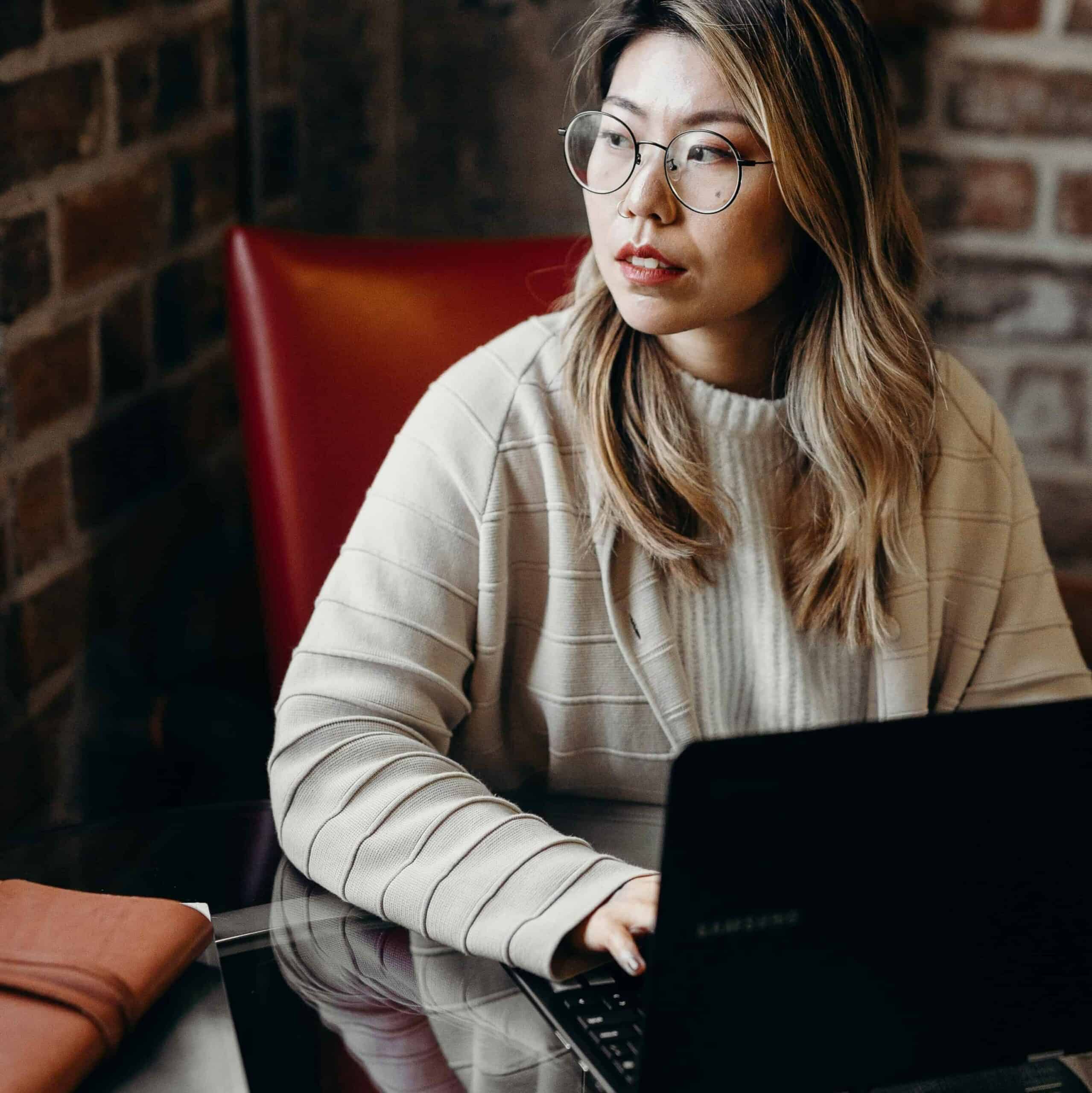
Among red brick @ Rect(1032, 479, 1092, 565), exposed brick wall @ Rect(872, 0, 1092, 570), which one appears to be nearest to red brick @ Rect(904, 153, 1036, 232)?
exposed brick wall @ Rect(872, 0, 1092, 570)

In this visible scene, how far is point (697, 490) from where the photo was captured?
1.16 metres

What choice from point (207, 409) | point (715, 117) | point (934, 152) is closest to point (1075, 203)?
point (934, 152)

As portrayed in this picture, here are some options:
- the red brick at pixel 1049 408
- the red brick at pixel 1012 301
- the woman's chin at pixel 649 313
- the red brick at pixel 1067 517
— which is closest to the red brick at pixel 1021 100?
the red brick at pixel 1012 301

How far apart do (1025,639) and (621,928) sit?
62cm

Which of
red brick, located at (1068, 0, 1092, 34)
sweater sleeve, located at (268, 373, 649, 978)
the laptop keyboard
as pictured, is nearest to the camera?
the laptop keyboard

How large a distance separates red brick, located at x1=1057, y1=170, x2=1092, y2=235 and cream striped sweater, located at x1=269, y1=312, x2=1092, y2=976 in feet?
1.67

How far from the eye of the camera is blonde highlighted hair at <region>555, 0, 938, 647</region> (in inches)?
44.6

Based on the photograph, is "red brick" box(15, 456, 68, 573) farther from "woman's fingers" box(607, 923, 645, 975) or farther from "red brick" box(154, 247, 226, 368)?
"woman's fingers" box(607, 923, 645, 975)

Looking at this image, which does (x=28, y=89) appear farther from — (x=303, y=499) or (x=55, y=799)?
(x=55, y=799)

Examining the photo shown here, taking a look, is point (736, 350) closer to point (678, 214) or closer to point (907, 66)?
point (678, 214)

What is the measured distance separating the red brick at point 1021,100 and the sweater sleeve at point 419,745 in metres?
0.85

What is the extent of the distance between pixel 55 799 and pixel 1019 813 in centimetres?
101

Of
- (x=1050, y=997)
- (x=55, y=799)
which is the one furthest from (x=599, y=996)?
(x=55, y=799)

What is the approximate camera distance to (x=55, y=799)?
1350mm
